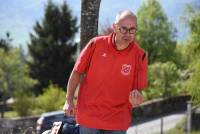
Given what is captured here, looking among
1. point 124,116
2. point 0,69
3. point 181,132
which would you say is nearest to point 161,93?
point 0,69

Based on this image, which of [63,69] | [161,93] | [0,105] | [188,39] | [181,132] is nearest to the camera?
[188,39]

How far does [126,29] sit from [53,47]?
4772 centimetres

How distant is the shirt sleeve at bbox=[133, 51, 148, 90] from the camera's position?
594cm

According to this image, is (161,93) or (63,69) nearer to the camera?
(161,93)

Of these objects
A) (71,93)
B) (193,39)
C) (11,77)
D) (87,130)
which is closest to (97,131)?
(87,130)

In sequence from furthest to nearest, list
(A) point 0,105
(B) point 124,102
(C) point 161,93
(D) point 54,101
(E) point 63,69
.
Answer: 1. (E) point 63,69
2. (A) point 0,105
3. (C) point 161,93
4. (D) point 54,101
5. (B) point 124,102

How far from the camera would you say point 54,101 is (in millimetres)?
38250

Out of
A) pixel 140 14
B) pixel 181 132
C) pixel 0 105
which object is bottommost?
pixel 0 105

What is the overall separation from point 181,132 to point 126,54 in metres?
23.2

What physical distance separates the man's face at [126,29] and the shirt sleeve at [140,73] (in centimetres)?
25

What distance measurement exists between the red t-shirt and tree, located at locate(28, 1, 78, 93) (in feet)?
150

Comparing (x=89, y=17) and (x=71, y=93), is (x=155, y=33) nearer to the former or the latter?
(x=89, y=17)

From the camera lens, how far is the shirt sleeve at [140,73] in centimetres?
594

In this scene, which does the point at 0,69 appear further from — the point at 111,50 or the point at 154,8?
the point at 111,50
